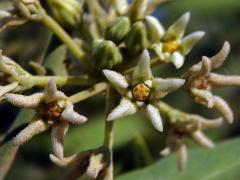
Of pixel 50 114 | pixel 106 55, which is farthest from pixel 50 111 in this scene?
pixel 106 55

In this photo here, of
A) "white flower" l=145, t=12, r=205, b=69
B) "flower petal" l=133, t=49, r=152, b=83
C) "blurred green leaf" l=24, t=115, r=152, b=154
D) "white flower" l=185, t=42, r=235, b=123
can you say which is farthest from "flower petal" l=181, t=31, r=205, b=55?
"blurred green leaf" l=24, t=115, r=152, b=154

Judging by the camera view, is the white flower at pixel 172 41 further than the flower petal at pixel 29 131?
Yes

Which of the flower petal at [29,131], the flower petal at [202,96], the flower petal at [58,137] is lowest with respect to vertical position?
the flower petal at [202,96]

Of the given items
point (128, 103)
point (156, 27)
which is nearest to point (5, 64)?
point (128, 103)

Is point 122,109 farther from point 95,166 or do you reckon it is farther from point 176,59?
point 176,59

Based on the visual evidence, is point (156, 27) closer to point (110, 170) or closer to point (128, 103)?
point (128, 103)

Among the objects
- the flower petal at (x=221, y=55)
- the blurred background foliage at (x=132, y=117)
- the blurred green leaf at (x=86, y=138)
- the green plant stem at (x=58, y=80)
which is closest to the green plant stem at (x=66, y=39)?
the green plant stem at (x=58, y=80)

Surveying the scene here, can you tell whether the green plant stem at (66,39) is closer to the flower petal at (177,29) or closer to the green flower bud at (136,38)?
the green flower bud at (136,38)
